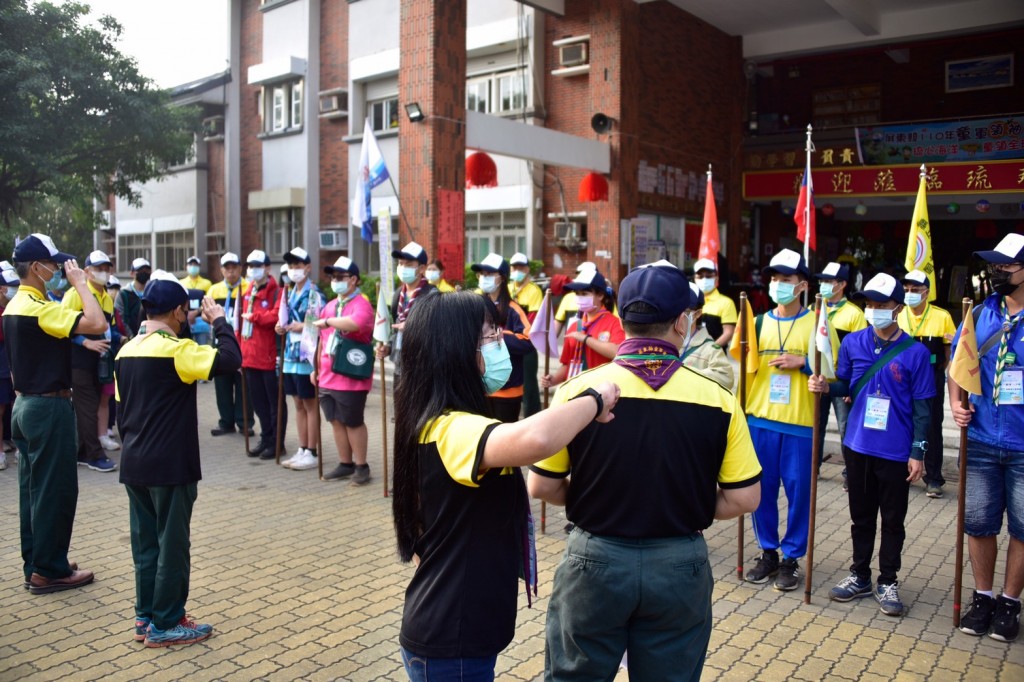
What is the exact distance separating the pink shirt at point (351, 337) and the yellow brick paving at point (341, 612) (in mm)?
1135

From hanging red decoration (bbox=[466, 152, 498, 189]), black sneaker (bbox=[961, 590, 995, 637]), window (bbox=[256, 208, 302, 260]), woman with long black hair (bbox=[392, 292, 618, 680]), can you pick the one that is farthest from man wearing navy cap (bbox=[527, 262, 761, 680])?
window (bbox=[256, 208, 302, 260])

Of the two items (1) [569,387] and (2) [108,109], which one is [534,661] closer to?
(1) [569,387]

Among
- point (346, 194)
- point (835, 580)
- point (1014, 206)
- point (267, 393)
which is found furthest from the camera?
point (346, 194)

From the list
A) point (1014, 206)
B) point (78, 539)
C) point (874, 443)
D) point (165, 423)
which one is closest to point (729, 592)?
point (874, 443)

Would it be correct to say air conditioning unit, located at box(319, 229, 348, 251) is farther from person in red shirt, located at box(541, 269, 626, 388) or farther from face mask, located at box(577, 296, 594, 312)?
face mask, located at box(577, 296, 594, 312)

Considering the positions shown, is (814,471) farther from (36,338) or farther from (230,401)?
(230,401)

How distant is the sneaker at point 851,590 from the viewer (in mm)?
5324

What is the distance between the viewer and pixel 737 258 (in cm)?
2055

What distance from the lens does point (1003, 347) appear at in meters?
4.73

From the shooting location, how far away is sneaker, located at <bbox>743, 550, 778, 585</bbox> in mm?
5625

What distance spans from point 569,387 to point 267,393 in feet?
23.1

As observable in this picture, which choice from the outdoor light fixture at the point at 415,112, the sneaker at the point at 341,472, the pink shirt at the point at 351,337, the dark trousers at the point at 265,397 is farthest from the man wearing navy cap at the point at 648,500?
the outdoor light fixture at the point at 415,112

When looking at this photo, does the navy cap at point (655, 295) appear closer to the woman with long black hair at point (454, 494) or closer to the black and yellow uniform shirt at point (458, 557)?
the woman with long black hair at point (454, 494)

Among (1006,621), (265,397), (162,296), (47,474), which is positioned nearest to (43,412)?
(47,474)
